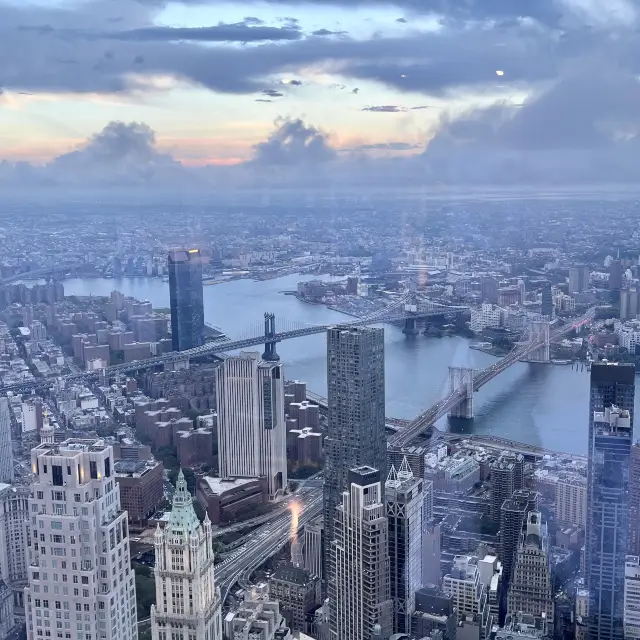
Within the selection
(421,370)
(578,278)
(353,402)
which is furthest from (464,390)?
(578,278)

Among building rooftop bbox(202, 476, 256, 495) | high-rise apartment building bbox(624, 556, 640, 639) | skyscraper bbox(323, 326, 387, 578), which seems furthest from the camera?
building rooftop bbox(202, 476, 256, 495)

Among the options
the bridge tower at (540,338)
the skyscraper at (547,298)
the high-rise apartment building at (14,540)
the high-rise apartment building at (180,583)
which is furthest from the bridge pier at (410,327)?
the high-rise apartment building at (180,583)

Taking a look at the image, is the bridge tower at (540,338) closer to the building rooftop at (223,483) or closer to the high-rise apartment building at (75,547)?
the building rooftop at (223,483)

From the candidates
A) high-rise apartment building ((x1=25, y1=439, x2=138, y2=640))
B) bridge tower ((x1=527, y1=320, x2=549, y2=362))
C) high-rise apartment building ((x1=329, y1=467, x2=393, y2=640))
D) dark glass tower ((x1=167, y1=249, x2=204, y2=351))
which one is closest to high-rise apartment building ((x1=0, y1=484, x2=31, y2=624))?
high-rise apartment building ((x1=25, y1=439, x2=138, y2=640))

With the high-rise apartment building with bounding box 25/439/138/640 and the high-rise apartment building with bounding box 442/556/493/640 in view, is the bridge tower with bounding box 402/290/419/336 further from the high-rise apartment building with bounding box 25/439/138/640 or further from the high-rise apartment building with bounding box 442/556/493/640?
the high-rise apartment building with bounding box 25/439/138/640

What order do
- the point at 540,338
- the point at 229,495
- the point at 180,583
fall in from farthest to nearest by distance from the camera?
the point at 229,495
the point at 540,338
the point at 180,583

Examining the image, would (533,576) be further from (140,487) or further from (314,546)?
(140,487)

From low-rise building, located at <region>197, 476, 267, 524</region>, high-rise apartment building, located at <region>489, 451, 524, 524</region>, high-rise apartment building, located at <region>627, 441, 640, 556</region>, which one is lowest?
low-rise building, located at <region>197, 476, 267, 524</region>
